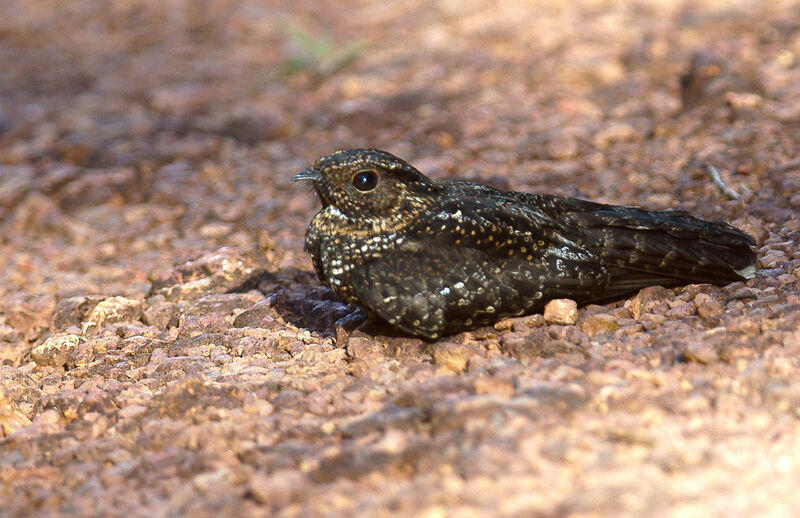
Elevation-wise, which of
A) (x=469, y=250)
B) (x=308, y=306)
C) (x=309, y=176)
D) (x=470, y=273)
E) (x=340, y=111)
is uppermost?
(x=340, y=111)

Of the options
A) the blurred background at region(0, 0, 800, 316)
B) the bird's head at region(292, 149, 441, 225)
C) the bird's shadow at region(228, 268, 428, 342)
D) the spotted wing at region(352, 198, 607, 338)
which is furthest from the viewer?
the blurred background at region(0, 0, 800, 316)

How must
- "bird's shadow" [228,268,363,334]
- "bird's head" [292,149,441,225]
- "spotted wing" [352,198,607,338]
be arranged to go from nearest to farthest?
"spotted wing" [352,198,607,338]
"bird's head" [292,149,441,225]
"bird's shadow" [228,268,363,334]

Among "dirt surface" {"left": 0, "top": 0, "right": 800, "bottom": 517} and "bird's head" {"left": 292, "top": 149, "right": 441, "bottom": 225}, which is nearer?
"dirt surface" {"left": 0, "top": 0, "right": 800, "bottom": 517}

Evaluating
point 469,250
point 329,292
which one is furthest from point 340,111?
point 469,250

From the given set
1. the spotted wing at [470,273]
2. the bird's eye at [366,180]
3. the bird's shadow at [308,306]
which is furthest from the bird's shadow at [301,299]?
the bird's eye at [366,180]

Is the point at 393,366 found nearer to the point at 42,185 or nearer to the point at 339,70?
the point at 42,185

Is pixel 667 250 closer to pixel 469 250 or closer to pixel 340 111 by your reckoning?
pixel 469 250

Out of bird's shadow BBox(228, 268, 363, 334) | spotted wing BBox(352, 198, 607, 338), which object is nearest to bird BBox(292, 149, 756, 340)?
spotted wing BBox(352, 198, 607, 338)

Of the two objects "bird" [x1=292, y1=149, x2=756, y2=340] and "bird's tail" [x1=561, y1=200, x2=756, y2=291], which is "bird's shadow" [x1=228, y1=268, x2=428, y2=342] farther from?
"bird's tail" [x1=561, y1=200, x2=756, y2=291]
